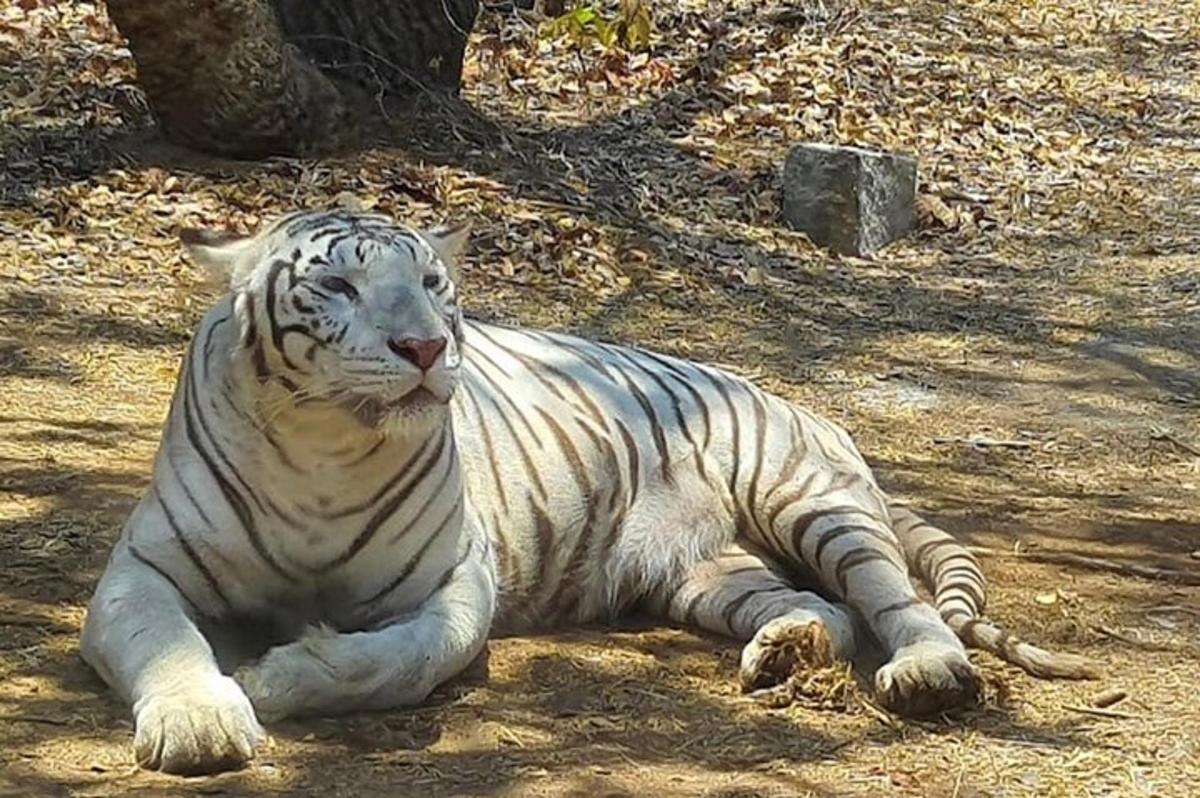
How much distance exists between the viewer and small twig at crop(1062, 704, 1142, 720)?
13.7 ft

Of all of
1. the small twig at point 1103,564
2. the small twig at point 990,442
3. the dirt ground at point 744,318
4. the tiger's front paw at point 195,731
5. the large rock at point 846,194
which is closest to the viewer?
the tiger's front paw at point 195,731

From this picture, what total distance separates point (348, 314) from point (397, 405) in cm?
19

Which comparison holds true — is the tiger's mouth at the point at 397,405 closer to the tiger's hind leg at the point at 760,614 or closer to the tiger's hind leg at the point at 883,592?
the tiger's hind leg at the point at 760,614

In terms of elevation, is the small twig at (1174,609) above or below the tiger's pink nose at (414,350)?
below

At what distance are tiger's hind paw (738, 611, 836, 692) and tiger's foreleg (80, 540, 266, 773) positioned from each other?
3.57ft

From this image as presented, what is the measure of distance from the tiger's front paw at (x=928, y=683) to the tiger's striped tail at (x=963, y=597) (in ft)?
1.05

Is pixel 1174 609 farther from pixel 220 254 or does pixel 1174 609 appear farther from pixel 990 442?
pixel 220 254

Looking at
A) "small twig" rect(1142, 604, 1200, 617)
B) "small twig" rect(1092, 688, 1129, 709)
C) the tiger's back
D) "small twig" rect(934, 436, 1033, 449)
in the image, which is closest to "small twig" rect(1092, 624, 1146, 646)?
"small twig" rect(1142, 604, 1200, 617)

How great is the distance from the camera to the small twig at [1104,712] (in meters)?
4.18

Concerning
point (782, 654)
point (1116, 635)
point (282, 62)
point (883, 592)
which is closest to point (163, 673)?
point (782, 654)

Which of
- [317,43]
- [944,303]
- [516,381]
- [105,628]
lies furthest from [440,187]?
[105,628]

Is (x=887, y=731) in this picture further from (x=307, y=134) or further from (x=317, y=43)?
(x=317, y=43)

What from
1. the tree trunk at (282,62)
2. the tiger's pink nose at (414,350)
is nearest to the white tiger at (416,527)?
the tiger's pink nose at (414,350)

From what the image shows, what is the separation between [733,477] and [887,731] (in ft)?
3.51
